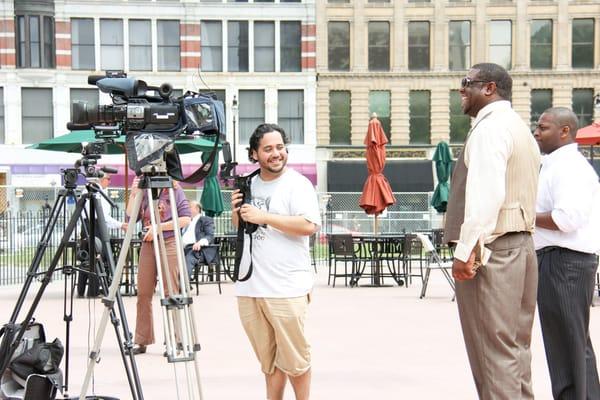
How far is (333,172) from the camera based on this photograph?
43156 mm

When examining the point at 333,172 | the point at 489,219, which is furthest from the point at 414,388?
the point at 333,172

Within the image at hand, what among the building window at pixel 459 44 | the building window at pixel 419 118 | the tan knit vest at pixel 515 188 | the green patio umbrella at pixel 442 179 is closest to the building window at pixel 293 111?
the building window at pixel 419 118

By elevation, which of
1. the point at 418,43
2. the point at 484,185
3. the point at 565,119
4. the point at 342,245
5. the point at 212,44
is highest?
the point at 418,43

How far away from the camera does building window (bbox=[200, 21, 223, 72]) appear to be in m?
42.7

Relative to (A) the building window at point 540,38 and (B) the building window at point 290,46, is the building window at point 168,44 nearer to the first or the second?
(B) the building window at point 290,46

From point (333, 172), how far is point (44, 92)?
13963 millimetres

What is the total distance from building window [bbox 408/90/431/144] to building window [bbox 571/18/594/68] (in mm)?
7285

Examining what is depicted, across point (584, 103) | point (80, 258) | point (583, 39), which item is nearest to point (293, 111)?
point (584, 103)

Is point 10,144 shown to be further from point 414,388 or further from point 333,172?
point 414,388

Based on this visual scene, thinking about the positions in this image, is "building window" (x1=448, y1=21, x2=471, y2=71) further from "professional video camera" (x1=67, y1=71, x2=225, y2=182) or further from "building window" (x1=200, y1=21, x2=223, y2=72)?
"professional video camera" (x1=67, y1=71, x2=225, y2=182)

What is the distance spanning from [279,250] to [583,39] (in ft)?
134

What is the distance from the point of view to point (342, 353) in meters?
9.05

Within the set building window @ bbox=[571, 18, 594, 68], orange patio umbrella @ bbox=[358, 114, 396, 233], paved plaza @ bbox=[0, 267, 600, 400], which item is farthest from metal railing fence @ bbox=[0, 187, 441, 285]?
building window @ bbox=[571, 18, 594, 68]

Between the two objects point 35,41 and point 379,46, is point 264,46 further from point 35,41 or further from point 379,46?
point 35,41
